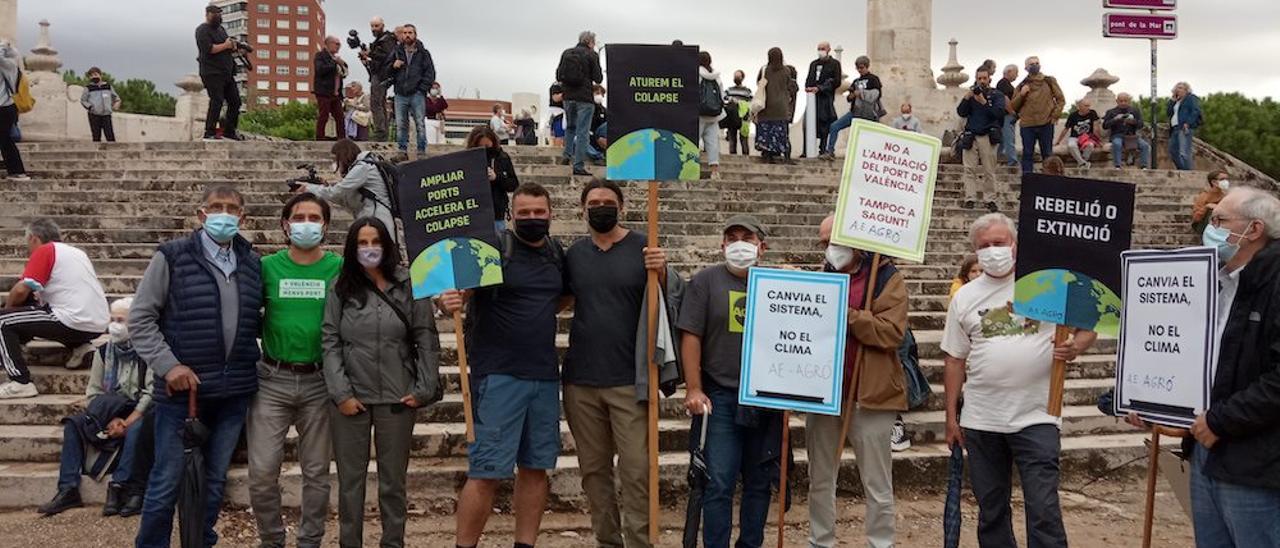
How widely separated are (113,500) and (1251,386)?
228 inches

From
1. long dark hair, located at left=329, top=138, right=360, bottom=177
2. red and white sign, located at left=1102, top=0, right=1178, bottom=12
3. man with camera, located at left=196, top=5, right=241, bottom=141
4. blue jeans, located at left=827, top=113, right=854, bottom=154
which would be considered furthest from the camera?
red and white sign, located at left=1102, top=0, right=1178, bottom=12

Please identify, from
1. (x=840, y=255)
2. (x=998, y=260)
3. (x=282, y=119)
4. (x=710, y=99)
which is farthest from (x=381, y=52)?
(x=282, y=119)

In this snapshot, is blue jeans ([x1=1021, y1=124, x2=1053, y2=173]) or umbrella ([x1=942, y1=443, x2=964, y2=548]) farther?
blue jeans ([x1=1021, y1=124, x2=1053, y2=173])

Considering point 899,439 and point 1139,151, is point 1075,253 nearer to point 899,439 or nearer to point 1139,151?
point 899,439

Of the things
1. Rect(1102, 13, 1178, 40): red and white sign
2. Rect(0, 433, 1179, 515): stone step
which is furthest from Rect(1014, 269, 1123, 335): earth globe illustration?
Rect(1102, 13, 1178, 40): red and white sign

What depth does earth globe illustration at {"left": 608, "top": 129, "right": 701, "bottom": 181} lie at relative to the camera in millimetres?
4918

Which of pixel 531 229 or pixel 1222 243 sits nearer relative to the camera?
pixel 1222 243

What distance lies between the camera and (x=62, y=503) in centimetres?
590

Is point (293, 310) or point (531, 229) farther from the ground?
point (531, 229)

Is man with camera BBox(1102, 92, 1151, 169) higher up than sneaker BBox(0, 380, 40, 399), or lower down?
higher up

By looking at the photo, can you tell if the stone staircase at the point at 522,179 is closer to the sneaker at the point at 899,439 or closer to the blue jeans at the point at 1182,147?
the sneaker at the point at 899,439

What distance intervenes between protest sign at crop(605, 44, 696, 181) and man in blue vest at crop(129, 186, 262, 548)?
1871mm

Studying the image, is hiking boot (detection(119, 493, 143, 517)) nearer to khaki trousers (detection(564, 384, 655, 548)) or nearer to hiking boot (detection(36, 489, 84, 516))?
hiking boot (detection(36, 489, 84, 516))

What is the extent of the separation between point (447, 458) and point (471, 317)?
1.85m
